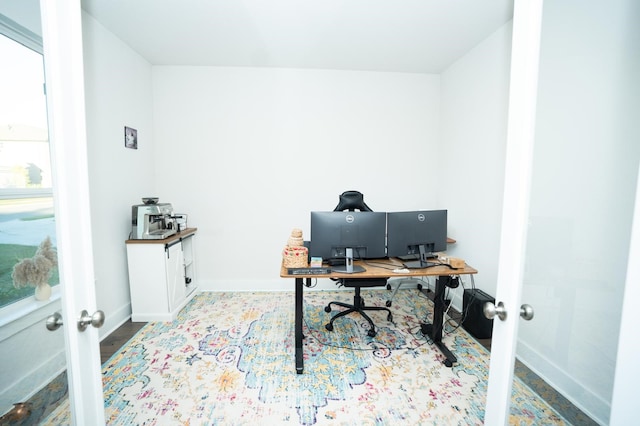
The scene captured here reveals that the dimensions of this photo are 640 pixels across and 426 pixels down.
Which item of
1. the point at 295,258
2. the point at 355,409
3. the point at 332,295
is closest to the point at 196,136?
the point at 295,258

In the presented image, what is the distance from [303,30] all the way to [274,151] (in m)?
1.49

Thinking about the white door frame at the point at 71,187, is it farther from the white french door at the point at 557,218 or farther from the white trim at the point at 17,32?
the white french door at the point at 557,218

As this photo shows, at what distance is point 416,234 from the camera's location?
7.39ft

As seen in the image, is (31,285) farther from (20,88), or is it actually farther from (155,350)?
(155,350)

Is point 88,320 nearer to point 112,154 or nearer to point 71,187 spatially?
point 71,187

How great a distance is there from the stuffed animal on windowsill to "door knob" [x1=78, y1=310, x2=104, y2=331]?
196 millimetres

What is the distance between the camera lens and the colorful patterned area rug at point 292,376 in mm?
1714

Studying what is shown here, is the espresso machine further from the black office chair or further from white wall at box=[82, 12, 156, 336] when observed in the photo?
the black office chair

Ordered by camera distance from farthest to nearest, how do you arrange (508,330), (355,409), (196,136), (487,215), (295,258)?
(196,136)
(487,215)
(295,258)
(355,409)
(508,330)

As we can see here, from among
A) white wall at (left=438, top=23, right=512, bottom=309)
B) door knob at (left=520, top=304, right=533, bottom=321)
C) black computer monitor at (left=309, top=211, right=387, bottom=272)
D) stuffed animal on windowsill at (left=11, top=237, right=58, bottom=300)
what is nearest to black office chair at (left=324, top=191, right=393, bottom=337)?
black computer monitor at (left=309, top=211, right=387, bottom=272)

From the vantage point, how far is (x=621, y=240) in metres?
1.01

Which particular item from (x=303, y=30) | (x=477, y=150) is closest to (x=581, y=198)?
(x=477, y=150)

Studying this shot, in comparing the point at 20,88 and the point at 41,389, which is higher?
the point at 20,88

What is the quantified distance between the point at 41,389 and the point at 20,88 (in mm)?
1182
